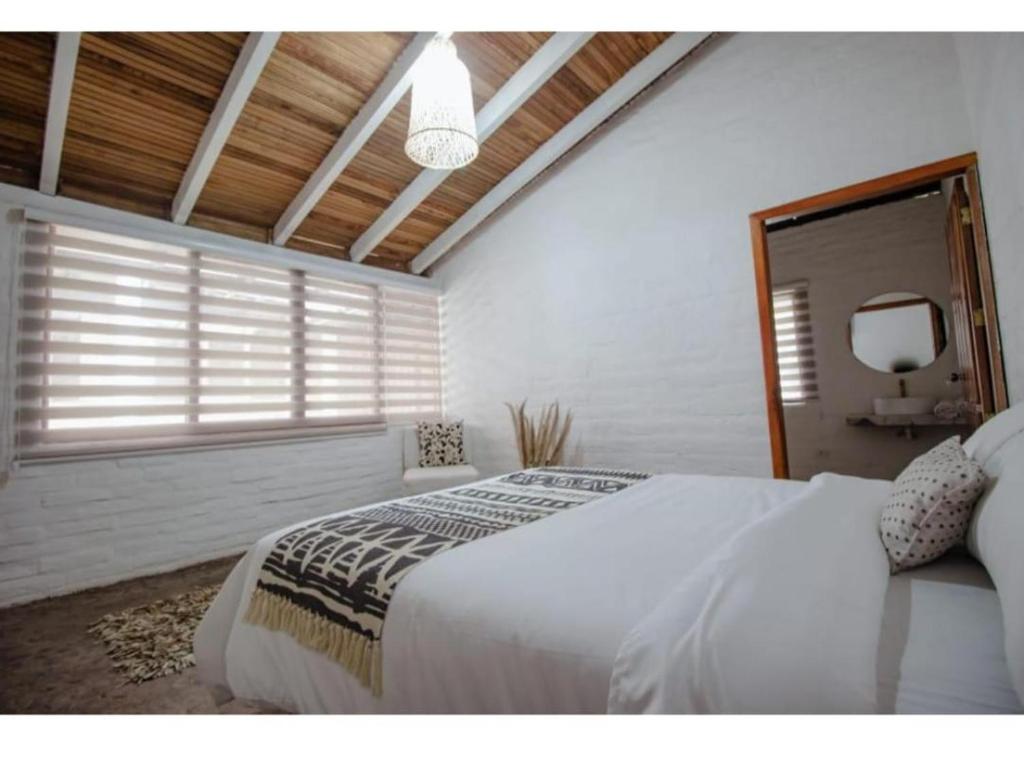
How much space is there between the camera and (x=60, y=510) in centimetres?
258

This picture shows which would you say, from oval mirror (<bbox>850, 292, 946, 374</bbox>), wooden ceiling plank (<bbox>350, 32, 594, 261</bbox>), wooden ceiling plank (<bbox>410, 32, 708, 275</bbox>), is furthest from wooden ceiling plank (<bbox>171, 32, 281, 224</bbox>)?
oval mirror (<bbox>850, 292, 946, 374</bbox>)

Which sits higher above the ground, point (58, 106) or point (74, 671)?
point (58, 106)

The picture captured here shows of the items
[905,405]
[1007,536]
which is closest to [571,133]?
[905,405]

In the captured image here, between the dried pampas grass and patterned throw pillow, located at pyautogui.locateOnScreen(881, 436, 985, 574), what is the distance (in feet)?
8.58

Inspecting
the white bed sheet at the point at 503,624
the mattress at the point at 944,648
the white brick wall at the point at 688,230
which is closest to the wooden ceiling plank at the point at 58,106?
the white bed sheet at the point at 503,624

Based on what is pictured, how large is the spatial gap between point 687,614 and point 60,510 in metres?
3.21

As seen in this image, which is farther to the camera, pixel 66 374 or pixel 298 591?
pixel 66 374

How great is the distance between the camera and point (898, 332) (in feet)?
12.9

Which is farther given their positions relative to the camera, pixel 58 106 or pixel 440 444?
pixel 440 444

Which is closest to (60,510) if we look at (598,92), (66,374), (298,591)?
(66,374)

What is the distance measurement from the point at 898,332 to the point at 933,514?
372 centimetres

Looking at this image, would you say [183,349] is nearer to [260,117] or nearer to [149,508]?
[149,508]

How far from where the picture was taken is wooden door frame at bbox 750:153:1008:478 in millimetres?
2328
